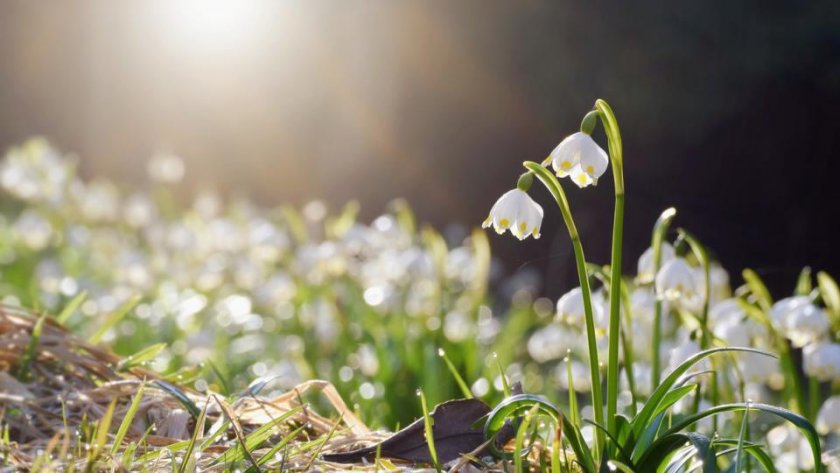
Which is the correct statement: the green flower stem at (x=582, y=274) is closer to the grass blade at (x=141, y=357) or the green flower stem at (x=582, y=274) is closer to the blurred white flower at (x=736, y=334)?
the grass blade at (x=141, y=357)

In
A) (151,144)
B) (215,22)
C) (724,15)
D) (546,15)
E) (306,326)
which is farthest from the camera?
(151,144)

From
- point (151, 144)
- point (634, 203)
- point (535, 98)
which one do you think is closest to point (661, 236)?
point (634, 203)

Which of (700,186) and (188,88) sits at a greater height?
(188,88)

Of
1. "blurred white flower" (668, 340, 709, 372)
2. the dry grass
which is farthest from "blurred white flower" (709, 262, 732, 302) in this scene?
the dry grass

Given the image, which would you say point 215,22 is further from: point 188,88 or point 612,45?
point 612,45

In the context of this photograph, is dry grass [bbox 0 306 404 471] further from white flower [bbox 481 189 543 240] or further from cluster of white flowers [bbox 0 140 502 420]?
cluster of white flowers [bbox 0 140 502 420]
